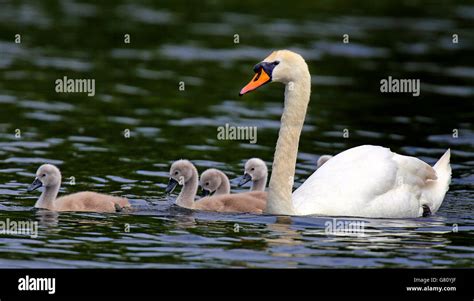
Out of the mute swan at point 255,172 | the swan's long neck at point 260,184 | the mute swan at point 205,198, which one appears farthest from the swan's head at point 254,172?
the mute swan at point 205,198

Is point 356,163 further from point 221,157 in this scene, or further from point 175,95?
point 175,95

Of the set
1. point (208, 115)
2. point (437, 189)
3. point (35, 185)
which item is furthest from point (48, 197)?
point (208, 115)

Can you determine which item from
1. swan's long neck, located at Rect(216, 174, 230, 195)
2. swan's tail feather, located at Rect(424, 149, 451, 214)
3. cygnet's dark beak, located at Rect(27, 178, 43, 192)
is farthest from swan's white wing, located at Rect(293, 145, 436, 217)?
cygnet's dark beak, located at Rect(27, 178, 43, 192)

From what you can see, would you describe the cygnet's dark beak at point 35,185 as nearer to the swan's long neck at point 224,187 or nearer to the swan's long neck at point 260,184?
the swan's long neck at point 224,187

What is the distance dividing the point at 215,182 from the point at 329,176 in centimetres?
196

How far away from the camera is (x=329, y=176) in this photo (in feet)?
55.5

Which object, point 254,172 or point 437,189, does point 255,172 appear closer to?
point 254,172

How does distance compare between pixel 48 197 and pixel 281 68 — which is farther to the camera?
pixel 48 197

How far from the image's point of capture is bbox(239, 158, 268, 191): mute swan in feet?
60.5

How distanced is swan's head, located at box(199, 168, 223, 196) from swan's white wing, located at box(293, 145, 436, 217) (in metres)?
1.42

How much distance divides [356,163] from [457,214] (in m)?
1.62

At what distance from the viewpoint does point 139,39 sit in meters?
31.2

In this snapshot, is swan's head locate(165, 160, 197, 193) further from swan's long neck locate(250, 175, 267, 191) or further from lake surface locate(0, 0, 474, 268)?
swan's long neck locate(250, 175, 267, 191)

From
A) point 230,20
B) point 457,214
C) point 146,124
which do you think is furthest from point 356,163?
point 230,20
